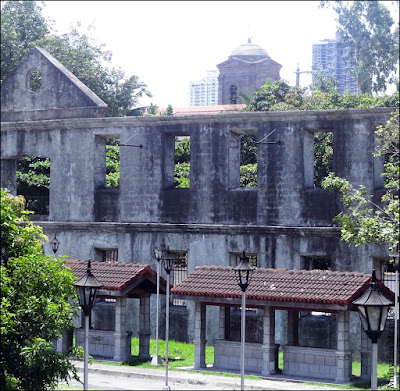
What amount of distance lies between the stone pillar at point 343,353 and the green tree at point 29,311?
6.96 meters

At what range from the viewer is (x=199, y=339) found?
24484 millimetres

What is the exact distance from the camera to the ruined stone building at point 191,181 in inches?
1060

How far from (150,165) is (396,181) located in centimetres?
935

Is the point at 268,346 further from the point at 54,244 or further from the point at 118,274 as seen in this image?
the point at 54,244

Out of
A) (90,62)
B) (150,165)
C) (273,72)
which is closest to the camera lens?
(150,165)

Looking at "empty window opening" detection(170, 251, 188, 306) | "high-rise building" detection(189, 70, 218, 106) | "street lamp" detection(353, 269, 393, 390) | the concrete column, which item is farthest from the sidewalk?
"high-rise building" detection(189, 70, 218, 106)

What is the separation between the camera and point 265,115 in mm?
27844

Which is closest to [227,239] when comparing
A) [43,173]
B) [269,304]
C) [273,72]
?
[269,304]

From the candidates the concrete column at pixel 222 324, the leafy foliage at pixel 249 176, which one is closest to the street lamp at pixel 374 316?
the concrete column at pixel 222 324

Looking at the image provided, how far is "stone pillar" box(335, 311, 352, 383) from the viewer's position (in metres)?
22.4

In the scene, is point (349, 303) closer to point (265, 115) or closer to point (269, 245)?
point (269, 245)

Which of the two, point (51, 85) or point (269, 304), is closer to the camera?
point (269, 304)

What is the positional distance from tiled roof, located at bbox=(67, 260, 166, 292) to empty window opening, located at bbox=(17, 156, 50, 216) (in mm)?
10800

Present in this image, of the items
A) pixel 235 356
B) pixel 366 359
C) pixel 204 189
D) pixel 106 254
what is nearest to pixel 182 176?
pixel 106 254
